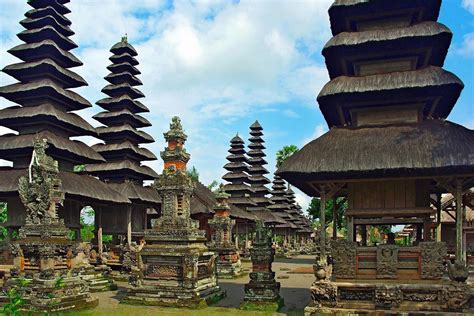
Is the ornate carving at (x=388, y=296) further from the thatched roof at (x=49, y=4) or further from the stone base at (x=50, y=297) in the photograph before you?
the thatched roof at (x=49, y=4)

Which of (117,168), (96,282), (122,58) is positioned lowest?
(96,282)

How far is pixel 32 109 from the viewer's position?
26.3 metres

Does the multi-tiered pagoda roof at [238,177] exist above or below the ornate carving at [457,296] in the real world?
above

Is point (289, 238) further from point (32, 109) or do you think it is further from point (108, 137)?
point (32, 109)

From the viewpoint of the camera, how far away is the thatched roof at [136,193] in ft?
104

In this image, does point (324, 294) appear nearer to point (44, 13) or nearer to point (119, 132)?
point (119, 132)

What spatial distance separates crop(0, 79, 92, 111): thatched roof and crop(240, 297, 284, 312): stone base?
18538 millimetres

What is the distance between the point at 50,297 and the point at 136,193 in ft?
57.2

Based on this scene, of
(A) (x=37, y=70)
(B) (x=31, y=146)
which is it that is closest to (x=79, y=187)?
(B) (x=31, y=146)

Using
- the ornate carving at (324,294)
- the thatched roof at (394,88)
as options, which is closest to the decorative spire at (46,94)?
the thatched roof at (394,88)

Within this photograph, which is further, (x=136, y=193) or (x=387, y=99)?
(x=136, y=193)

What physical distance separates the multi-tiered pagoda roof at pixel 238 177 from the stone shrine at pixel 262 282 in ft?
89.8

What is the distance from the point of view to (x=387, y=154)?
13.3 meters

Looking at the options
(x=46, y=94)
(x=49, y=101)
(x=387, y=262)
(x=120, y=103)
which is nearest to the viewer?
(x=387, y=262)
